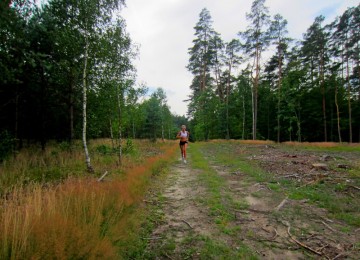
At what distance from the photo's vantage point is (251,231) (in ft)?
11.8

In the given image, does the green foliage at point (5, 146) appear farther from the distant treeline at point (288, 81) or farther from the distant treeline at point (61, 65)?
the distant treeline at point (288, 81)

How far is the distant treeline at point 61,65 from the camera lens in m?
7.91

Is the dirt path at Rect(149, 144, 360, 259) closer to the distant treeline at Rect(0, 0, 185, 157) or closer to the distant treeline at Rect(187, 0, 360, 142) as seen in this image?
the distant treeline at Rect(0, 0, 185, 157)

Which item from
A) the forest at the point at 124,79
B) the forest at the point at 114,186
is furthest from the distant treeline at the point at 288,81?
the forest at the point at 114,186

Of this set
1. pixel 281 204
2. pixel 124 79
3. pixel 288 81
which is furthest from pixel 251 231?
pixel 288 81

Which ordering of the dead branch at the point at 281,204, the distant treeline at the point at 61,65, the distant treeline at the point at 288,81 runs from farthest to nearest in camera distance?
the distant treeline at the point at 288,81 → the distant treeline at the point at 61,65 → the dead branch at the point at 281,204

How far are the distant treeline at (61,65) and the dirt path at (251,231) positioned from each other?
6.30 metres

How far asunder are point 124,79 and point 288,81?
28.2 meters

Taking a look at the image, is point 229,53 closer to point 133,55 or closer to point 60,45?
point 133,55

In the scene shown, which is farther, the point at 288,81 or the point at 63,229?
the point at 288,81

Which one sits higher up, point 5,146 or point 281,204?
point 5,146

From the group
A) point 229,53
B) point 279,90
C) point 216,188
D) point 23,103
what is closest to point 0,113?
point 23,103

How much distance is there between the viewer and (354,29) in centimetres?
2377

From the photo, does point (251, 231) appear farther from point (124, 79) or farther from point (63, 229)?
point (124, 79)
